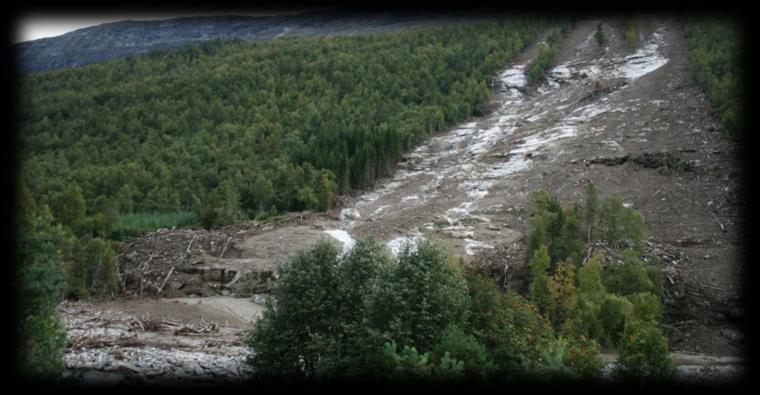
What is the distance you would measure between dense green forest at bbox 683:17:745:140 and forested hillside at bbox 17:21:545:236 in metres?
29.7

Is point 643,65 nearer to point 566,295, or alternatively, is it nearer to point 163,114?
point 566,295

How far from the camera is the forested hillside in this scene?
56353 millimetres

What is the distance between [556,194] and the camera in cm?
4444

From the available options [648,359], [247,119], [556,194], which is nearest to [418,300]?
[648,359]

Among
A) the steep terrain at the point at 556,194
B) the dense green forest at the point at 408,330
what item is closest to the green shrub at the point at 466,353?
the dense green forest at the point at 408,330

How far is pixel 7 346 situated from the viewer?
10398 mm

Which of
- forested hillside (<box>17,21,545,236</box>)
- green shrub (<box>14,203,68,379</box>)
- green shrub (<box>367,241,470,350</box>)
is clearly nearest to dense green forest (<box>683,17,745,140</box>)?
green shrub (<box>367,241,470,350</box>)

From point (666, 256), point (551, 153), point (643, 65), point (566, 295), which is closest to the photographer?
point (566, 295)

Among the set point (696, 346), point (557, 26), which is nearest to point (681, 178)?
point (696, 346)

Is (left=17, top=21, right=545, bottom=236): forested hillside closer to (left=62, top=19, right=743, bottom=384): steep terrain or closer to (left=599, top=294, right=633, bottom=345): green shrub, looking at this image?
(left=62, top=19, right=743, bottom=384): steep terrain

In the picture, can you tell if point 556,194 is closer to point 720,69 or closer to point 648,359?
point 648,359

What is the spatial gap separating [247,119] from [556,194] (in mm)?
61738

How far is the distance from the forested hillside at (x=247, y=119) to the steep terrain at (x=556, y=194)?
547 cm

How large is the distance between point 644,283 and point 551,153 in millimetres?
32909
